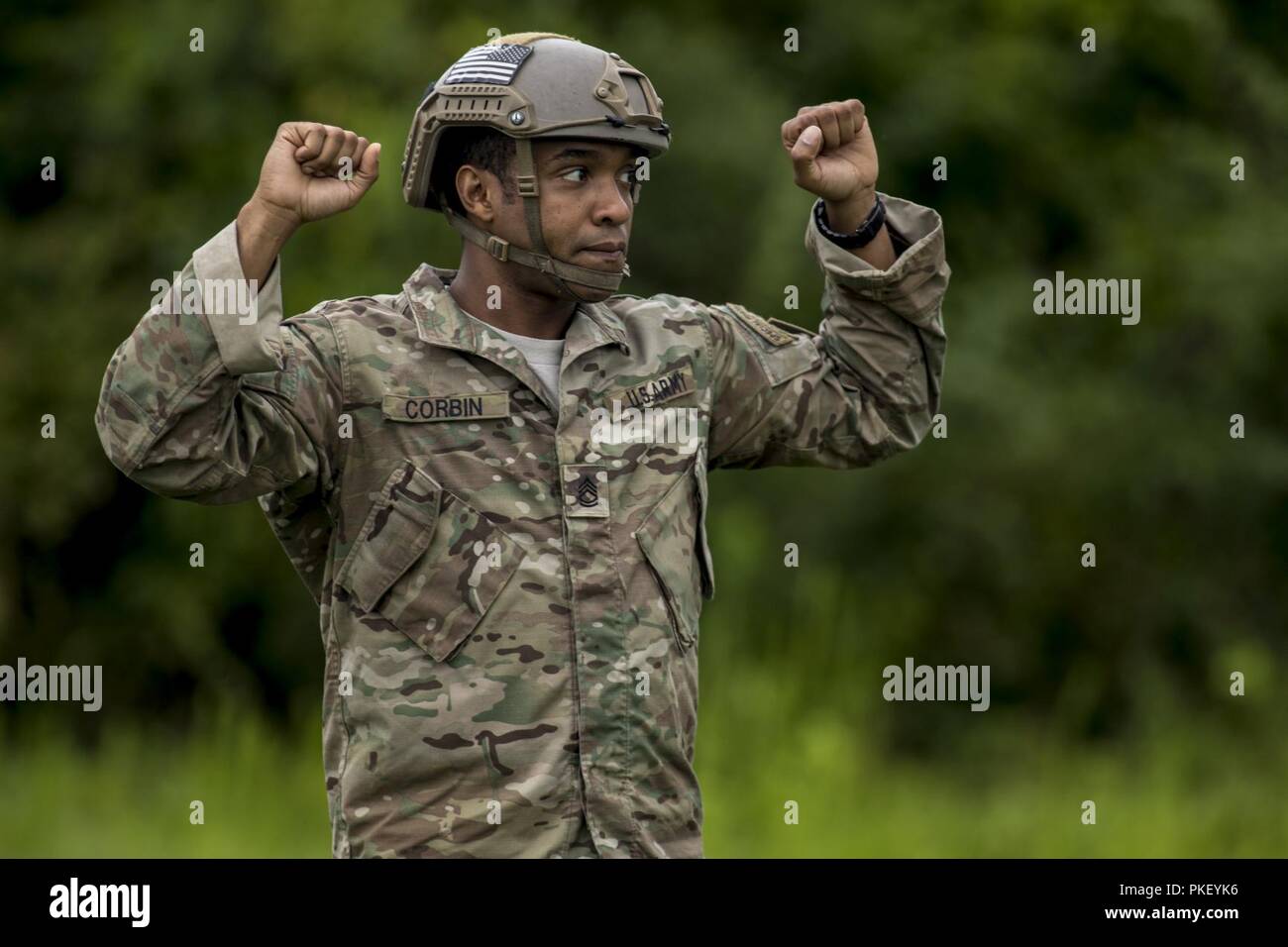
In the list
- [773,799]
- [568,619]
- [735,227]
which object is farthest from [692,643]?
[735,227]

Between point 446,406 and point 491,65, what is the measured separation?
2.13ft

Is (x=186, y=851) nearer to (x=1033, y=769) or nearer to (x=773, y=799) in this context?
(x=773, y=799)

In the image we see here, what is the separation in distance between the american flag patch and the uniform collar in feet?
1.22

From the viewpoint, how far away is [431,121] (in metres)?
3.89

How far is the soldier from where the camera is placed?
355 cm

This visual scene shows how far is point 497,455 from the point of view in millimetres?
3756

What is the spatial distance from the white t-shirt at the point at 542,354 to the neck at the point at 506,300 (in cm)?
2

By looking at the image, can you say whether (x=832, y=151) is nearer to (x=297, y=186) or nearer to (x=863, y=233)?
(x=863, y=233)

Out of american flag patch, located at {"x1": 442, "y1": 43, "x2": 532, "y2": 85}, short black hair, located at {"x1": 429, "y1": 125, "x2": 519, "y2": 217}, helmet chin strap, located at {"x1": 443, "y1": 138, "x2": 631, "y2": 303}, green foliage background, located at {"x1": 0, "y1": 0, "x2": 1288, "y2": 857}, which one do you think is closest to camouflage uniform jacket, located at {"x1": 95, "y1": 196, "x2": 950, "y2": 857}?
helmet chin strap, located at {"x1": 443, "y1": 138, "x2": 631, "y2": 303}

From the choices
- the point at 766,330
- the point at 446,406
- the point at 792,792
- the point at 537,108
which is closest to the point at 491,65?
the point at 537,108

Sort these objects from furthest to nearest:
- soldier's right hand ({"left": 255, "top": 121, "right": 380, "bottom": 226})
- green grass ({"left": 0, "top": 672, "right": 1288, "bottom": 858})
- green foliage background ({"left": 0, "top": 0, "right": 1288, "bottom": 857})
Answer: green foliage background ({"left": 0, "top": 0, "right": 1288, "bottom": 857}) → green grass ({"left": 0, "top": 672, "right": 1288, "bottom": 858}) → soldier's right hand ({"left": 255, "top": 121, "right": 380, "bottom": 226})

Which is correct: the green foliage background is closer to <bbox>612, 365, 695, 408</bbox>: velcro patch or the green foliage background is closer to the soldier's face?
<bbox>612, 365, 695, 408</bbox>: velcro patch

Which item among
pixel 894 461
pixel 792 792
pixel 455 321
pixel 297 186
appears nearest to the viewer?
pixel 297 186

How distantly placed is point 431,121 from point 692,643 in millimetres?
1096
